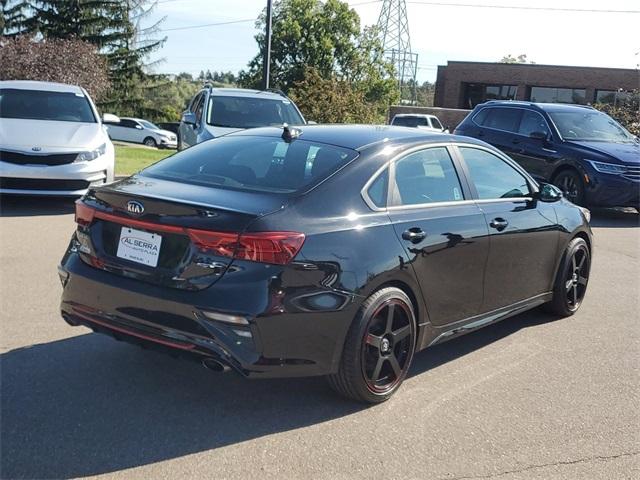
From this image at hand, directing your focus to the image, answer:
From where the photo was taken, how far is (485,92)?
46.9 m

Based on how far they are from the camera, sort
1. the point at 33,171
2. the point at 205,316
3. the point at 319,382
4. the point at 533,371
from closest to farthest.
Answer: the point at 205,316
the point at 319,382
the point at 533,371
the point at 33,171

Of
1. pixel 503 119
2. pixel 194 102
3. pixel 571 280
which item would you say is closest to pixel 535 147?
pixel 503 119

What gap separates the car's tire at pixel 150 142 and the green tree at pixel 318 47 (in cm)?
1776

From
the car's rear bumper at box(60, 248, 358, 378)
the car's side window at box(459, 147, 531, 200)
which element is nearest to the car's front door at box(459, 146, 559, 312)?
the car's side window at box(459, 147, 531, 200)

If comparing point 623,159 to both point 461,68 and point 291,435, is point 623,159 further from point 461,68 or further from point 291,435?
point 461,68

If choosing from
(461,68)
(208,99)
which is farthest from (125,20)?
(208,99)

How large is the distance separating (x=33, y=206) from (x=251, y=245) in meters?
7.41

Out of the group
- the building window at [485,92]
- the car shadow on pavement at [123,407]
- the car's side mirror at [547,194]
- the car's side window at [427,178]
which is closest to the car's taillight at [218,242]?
the car shadow on pavement at [123,407]

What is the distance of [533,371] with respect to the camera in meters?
4.75

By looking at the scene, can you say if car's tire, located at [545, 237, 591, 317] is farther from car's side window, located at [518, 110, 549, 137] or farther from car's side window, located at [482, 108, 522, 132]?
car's side window, located at [482, 108, 522, 132]

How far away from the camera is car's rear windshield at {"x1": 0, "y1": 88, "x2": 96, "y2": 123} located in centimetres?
1025

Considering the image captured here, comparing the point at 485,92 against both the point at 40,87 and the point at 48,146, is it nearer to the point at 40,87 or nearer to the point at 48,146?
the point at 40,87

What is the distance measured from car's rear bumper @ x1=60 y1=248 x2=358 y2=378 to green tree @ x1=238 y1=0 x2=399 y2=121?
50.4m

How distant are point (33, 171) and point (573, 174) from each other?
8.72 meters
